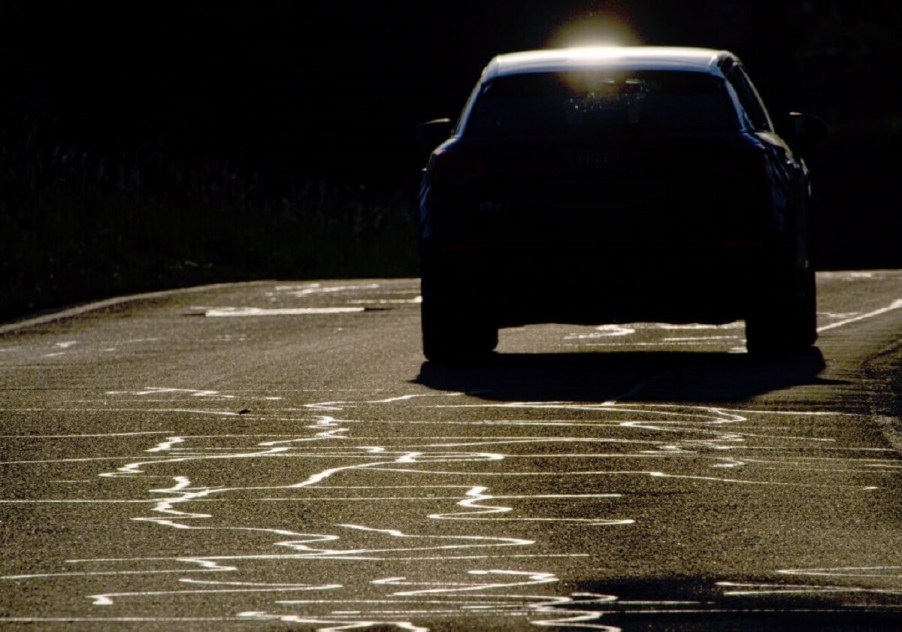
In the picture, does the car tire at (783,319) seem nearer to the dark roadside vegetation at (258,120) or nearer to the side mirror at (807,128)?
the side mirror at (807,128)

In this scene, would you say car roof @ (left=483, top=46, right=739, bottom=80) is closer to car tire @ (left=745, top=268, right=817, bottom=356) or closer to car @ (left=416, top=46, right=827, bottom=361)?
car @ (left=416, top=46, right=827, bottom=361)

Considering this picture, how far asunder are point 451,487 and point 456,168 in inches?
175

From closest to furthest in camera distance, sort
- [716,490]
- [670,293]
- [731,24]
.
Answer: [716,490] < [670,293] < [731,24]

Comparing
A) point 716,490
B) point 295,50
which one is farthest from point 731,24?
point 716,490

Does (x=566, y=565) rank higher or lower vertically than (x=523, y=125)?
lower

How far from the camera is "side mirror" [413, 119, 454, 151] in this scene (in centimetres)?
1437

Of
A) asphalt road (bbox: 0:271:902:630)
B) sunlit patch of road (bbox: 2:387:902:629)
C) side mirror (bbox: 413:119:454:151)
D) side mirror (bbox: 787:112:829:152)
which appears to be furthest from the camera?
side mirror (bbox: 787:112:829:152)

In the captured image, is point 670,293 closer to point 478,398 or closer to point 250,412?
point 478,398

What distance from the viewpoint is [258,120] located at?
3838cm

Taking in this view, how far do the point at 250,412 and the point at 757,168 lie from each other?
330 cm

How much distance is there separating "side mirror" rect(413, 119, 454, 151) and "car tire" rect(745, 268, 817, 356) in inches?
90.5

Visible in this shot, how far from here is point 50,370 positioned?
13586 mm

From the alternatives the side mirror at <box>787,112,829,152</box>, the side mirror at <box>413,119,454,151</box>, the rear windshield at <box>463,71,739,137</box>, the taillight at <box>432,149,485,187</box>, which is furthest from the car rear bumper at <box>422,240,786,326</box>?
the side mirror at <box>787,112,829,152</box>

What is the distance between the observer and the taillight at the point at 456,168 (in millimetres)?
12758
